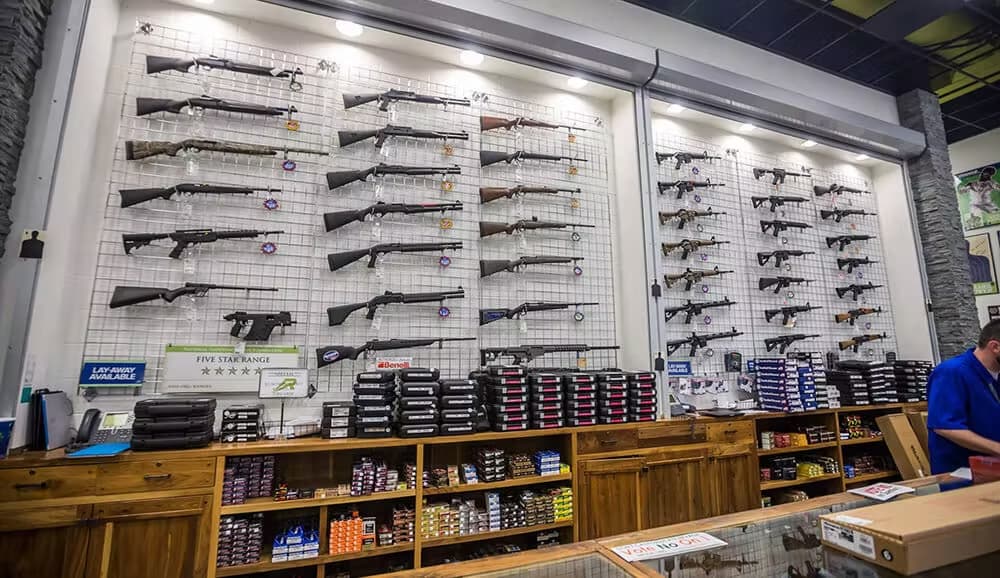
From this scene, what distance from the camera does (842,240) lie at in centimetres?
509

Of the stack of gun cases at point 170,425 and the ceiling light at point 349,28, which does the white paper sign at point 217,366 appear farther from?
the ceiling light at point 349,28

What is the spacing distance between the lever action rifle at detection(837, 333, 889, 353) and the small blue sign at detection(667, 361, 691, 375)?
2.28 meters

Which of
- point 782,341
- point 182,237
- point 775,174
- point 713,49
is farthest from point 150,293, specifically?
point 775,174

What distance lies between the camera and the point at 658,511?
298 centimetres

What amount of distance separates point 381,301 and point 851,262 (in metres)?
5.39

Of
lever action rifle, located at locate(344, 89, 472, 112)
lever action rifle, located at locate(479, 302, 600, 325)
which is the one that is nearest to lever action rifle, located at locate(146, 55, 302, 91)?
lever action rifle, located at locate(344, 89, 472, 112)

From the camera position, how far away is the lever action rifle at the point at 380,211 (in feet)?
9.88

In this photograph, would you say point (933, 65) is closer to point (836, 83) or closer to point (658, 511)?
point (836, 83)

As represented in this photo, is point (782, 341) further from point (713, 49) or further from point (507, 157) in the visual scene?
point (507, 157)

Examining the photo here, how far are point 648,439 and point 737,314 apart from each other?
2.08 metres

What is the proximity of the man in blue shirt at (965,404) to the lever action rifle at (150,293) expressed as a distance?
4.13 m

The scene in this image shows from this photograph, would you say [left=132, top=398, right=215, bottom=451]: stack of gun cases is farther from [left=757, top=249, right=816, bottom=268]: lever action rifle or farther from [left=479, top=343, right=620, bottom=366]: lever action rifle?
[left=757, top=249, right=816, bottom=268]: lever action rifle

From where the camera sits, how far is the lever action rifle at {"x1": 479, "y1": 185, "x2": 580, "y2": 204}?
350cm

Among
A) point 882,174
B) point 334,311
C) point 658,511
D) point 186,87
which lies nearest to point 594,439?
point 658,511
